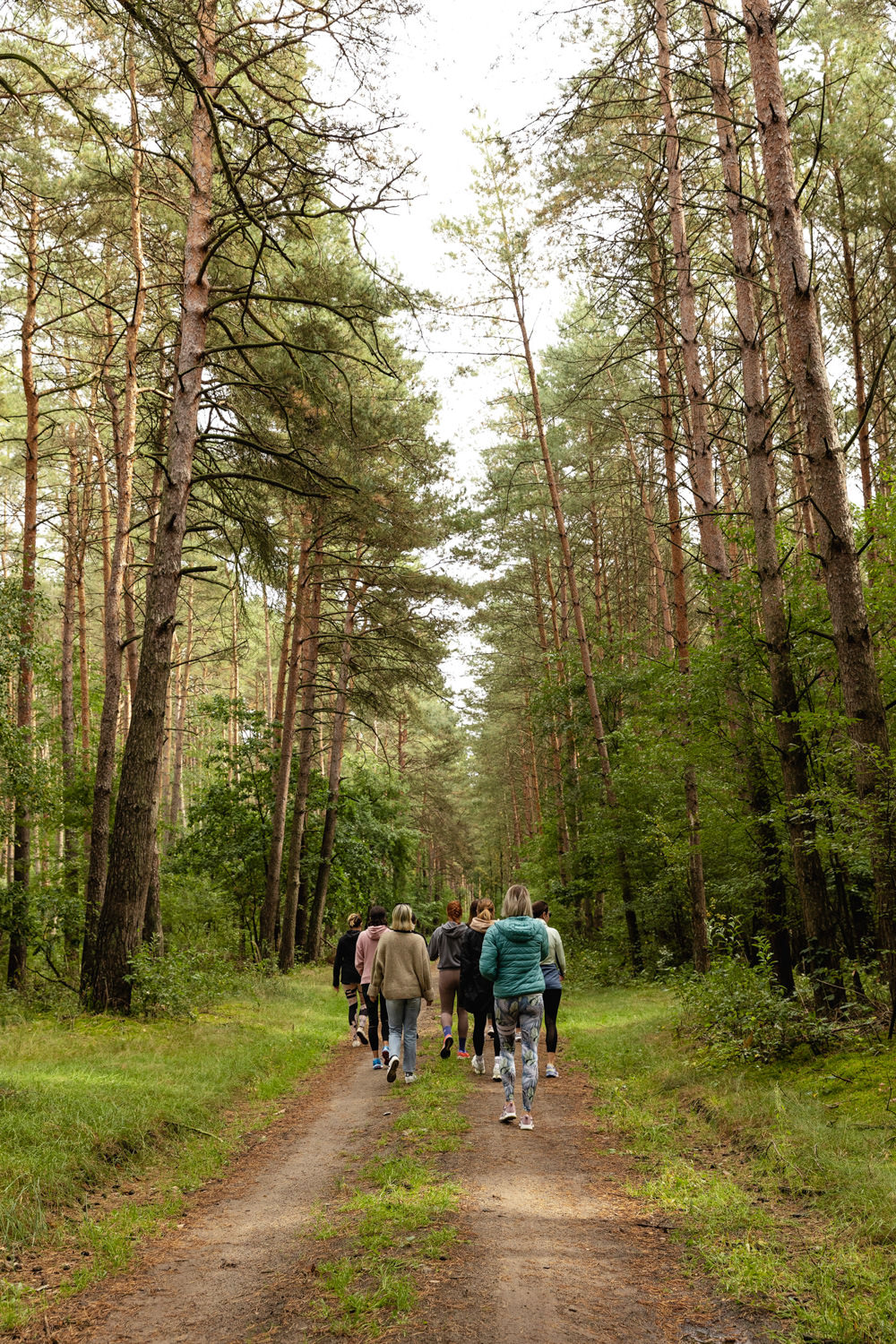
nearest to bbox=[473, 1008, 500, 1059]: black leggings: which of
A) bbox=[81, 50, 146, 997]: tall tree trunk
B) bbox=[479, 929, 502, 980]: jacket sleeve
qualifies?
bbox=[479, 929, 502, 980]: jacket sleeve

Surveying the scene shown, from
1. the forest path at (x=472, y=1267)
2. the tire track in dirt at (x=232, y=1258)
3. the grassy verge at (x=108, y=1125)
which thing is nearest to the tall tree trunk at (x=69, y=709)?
the grassy verge at (x=108, y=1125)

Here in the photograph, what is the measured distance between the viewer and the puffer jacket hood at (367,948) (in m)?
9.83

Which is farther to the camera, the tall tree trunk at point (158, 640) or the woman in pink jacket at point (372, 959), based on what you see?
the woman in pink jacket at point (372, 959)

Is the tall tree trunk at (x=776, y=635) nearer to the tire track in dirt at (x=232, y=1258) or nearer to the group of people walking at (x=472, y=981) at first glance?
the group of people walking at (x=472, y=981)

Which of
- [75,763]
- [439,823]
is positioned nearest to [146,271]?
[75,763]

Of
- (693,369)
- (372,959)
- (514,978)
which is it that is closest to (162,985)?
(372,959)

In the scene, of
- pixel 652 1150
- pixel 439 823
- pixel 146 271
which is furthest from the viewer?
pixel 439 823

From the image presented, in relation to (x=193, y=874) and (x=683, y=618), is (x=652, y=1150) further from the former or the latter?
(x=193, y=874)

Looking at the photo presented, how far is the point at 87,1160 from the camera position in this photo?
17.7 ft

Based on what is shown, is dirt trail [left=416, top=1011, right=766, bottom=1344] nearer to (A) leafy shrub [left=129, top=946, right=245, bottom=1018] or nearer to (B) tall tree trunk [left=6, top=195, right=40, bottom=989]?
(A) leafy shrub [left=129, top=946, right=245, bottom=1018]

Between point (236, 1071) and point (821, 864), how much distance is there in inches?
236

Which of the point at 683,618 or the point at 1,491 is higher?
the point at 1,491

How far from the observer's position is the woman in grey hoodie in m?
9.35

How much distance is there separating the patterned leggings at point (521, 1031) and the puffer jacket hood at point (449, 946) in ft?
7.48
